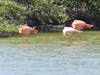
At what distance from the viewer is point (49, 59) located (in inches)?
548

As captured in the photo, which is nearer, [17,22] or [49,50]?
[49,50]

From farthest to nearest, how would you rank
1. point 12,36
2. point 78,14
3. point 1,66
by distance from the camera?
point 78,14
point 12,36
point 1,66

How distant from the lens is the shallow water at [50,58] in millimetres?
12078

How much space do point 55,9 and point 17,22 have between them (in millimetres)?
2431

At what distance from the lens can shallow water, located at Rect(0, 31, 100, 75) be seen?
39.6ft

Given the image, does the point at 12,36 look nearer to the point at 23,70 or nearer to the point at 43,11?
the point at 43,11

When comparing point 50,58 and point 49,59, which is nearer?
point 49,59

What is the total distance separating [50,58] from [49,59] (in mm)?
222

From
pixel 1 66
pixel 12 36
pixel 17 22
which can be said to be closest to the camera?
pixel 1 66

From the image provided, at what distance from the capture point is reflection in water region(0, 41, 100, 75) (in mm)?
12065

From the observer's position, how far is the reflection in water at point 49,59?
12.1 m

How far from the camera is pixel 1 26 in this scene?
2170 cm

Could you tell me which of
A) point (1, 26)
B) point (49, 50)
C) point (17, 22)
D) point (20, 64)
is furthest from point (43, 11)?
point (20, 64)

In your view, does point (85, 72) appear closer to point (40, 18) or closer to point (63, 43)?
point (63, 43)
